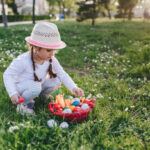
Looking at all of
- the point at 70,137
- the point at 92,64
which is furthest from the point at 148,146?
the point at 92,64

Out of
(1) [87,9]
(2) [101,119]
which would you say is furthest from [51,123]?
(1) [87,9]

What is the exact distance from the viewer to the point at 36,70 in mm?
2791

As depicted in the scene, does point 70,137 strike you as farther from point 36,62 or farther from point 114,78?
point 114,78

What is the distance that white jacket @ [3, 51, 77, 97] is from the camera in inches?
101

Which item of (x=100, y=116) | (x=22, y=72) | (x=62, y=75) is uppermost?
(x=22, y=72)

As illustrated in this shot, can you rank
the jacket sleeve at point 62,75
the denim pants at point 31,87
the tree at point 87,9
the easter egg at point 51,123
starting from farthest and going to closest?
the tree at point 87,9 → the jacket sleeve at point 62,75 → the denim pants at point 31,87 → the easter egg at point 51,123

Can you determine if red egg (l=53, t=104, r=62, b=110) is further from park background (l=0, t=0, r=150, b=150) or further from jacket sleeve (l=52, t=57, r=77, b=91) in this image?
jacket sleeve (l=52, t=57, r=77, b=91)

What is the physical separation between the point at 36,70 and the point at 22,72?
20 cm

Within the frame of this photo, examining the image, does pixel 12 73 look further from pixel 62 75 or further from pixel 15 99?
pixel 62 75

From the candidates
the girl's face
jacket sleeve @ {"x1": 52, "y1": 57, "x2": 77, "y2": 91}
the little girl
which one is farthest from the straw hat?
jacket sleeve @ {"x1": 52, "y1": 57, "x2": 77, "y2": 91}

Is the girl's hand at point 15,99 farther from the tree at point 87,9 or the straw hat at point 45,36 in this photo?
the tree at point 87,9

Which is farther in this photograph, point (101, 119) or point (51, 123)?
point (101, 119)

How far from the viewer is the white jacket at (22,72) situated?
2.56 metres

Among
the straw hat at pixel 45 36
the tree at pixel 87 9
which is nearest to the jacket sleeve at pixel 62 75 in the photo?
the straw hat at pixel 45 36
